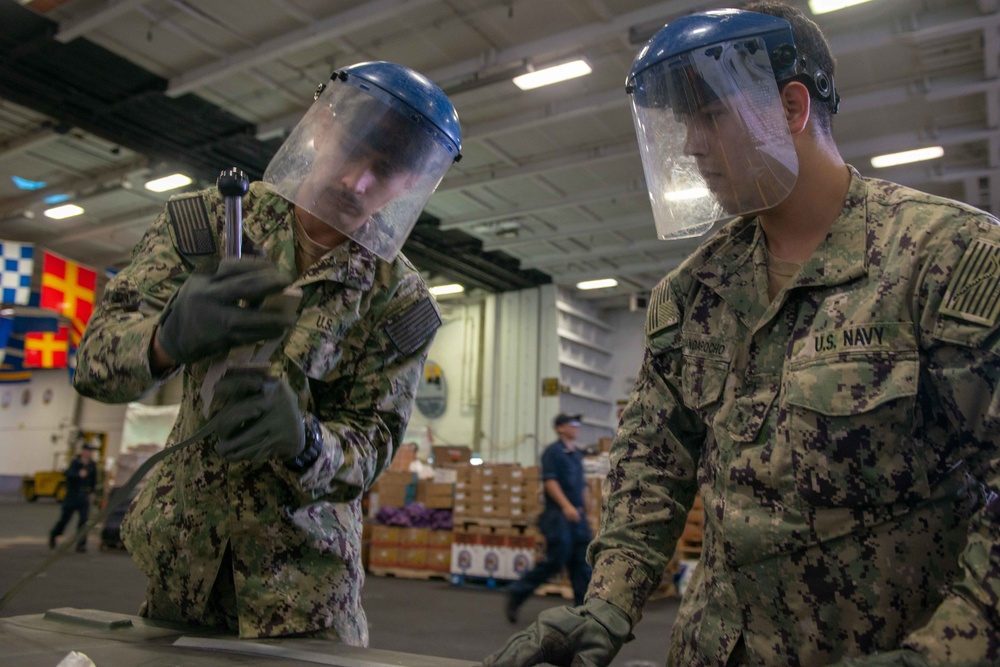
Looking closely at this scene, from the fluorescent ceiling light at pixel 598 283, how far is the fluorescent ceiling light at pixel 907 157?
5988mm

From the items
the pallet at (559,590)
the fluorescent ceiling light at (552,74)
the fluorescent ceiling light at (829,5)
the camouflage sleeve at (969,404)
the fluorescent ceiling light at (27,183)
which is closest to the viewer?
the camouflage sleeve at (969,404)

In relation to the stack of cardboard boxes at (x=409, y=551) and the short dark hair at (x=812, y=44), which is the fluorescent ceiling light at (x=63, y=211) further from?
the short dark hair at (x=812, y=44)

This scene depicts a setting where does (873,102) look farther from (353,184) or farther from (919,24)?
(353,184)

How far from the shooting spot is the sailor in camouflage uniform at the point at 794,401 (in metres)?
1.03

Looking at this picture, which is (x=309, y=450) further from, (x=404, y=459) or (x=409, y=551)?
(x=404, y=459)

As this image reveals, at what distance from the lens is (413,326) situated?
179 centimetres

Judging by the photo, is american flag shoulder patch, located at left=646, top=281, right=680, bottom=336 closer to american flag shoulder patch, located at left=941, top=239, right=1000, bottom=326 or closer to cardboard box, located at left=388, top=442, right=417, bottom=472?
american flag shoulder patch, located at left=941, top=239, right=1000, bottom=326

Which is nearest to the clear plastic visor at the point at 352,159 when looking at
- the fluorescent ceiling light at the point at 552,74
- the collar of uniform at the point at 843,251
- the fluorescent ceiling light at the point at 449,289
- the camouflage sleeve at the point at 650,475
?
the camouflage sleeve at the point at 650,475

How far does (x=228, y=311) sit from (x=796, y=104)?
1.01 meters

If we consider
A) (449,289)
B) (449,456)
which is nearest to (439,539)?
(449,456)

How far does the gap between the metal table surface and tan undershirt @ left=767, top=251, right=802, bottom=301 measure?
0.82 m

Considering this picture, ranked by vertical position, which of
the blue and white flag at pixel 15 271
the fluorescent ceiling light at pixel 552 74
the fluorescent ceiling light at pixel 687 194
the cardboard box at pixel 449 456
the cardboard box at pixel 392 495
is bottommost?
the cardboard box at pixel 392 495

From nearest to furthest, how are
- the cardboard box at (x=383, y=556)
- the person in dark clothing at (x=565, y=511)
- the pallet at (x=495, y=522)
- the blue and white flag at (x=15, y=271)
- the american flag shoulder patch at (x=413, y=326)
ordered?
the american flag shoulder patch at (x=413, y=326), the person in dark clothing at (x=565, y=511), the pallet at (x=495, y=522), the cardboard box at (x=383, y=556), the blue and white flag at (x=15, y=271)

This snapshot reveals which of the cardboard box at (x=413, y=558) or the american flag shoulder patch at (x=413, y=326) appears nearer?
the american flag shoulder patch at (x=413, y=326)
